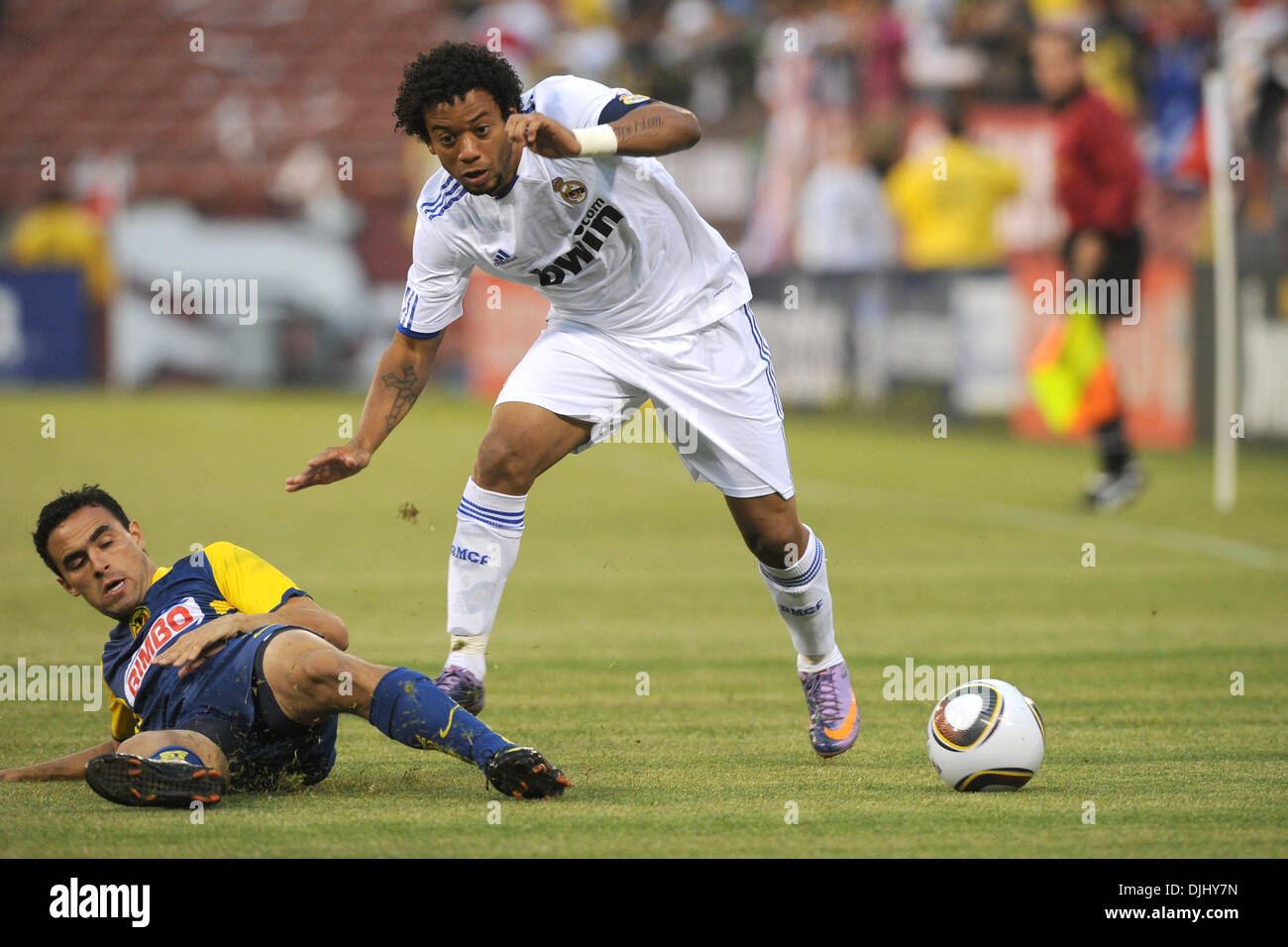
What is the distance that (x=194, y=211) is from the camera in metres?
26.4

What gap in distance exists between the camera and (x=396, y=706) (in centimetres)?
520

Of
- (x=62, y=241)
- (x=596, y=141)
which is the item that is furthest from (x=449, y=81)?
(x=62, y=241)

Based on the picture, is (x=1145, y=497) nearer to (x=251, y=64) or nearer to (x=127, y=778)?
(x=127, y=778)

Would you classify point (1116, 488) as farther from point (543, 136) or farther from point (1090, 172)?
point (543, 136)

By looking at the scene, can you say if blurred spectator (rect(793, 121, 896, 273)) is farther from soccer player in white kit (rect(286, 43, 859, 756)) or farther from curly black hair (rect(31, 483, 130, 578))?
curly black hair (rect(31, 483, 130, 578))

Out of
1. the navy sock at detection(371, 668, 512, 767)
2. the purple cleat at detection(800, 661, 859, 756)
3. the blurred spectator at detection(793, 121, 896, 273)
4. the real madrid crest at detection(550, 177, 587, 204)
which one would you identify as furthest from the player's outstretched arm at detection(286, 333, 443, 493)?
the blurred spectator at detection(793, 121, 896, 273)

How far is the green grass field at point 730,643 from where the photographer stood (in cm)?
500

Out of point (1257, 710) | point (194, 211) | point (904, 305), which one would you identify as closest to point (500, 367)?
point (194, 211)

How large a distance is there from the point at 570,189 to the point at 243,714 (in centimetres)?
197

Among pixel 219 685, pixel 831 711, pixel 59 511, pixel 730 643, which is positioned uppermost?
pixel 59 511

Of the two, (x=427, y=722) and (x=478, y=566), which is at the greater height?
(x=478, y=566)

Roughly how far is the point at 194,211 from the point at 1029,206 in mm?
11909

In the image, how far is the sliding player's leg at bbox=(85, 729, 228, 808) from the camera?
5.02 m

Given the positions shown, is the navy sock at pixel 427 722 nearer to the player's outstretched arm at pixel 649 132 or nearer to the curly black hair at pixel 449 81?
the player's outstretched arm at pixel 649 132
